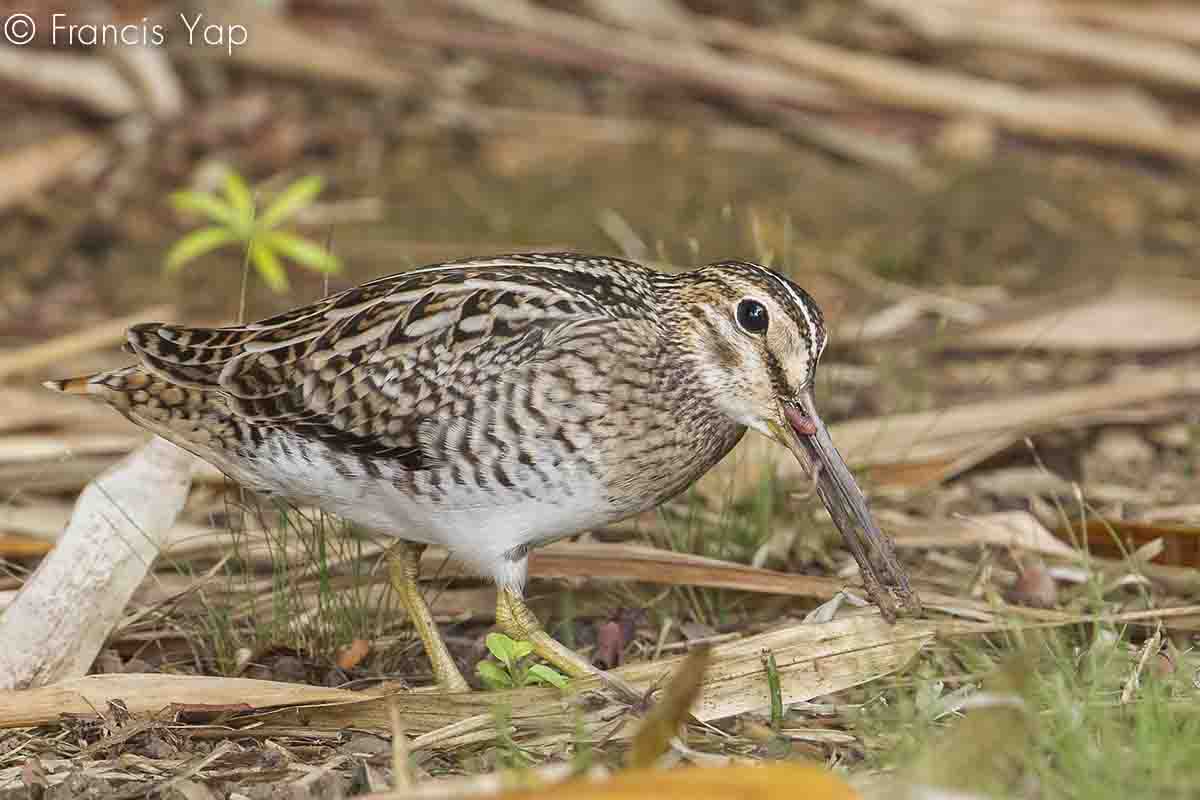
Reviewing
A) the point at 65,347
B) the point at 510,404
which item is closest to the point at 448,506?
the point at 510,404

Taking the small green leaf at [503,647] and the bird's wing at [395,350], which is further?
the bird's wing at [395,350]

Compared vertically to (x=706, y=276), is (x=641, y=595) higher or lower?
lower

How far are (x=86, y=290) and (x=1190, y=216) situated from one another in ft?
16.7

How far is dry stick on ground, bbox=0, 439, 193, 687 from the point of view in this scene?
14.9 feet

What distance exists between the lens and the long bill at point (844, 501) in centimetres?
450

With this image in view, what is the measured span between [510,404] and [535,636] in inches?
25.5

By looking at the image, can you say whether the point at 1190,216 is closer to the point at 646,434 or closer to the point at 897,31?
the point at 897,31

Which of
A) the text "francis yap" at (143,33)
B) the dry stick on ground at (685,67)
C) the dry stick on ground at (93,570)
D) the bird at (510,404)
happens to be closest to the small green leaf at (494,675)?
the bird at (510,404)

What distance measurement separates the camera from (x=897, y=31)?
30.0ft

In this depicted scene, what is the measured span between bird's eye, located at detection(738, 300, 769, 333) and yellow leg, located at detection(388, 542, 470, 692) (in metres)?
1.12

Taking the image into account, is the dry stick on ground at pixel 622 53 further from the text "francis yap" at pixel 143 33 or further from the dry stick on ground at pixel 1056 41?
the text "francis yap" at pixel 143 33

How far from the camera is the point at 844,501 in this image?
4.51 metres

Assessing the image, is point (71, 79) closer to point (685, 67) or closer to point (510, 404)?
point (685, 67)

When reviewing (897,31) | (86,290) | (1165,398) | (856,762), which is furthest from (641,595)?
(897,31)
